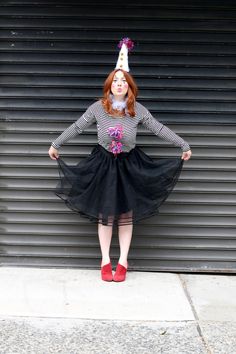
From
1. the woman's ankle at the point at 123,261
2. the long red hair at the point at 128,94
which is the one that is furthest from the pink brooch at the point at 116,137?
the woman's ankle at the point at 123,261

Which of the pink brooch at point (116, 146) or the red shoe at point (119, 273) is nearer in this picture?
the pink brooch at point (116, 146)

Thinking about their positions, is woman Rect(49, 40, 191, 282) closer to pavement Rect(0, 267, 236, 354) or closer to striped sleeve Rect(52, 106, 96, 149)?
striped sleeve Rect(52, 106, 96, 149)

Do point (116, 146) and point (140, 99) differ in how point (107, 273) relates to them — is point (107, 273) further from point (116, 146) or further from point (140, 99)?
point (140, 99)

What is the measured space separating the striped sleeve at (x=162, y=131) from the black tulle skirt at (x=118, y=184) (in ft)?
0.48

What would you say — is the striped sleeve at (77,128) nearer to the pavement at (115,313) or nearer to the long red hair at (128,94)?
the long red hair at (128,94)

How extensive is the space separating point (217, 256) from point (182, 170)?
834 millimetres

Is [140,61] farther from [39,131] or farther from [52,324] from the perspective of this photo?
[52,324]

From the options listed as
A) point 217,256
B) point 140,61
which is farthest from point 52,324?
point 140,61

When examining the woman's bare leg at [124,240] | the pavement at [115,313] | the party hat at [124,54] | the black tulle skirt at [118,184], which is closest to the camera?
the pavement at [115,313]

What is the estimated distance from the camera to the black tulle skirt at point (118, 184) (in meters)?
4.98

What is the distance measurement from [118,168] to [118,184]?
0.43 feet

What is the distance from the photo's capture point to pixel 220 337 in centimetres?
420

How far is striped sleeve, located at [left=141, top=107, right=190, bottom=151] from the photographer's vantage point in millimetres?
5020

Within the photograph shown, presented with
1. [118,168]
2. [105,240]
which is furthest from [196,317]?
[118,168]
